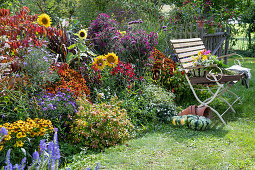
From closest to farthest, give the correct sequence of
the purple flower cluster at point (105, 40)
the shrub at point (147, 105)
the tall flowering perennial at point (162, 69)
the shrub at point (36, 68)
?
A: the shrub at point (36, 68), the shrub at point (147, 105), the purple flower cluster at point (105, 40), the tall flowering perennial at point (162, 69)

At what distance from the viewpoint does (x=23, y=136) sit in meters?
2.81

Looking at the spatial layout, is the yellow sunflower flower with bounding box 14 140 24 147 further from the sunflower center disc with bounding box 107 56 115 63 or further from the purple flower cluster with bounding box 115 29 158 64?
the purple flower cluster with bounding box 115 29 158 64

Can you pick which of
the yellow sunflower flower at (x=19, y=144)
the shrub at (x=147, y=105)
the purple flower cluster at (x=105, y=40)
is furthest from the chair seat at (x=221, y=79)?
the yellow sunflower flower at (x=19, y=144)

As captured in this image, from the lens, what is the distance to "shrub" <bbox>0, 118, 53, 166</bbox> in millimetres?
2827

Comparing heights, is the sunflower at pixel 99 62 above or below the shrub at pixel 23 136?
above

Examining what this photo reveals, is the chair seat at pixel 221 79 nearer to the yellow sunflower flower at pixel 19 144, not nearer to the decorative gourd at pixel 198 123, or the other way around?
the decorative gourd at pixel 198 123

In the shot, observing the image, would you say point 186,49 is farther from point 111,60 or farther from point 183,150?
point 183,150

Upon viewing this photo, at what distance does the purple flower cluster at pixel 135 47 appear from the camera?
5.27m

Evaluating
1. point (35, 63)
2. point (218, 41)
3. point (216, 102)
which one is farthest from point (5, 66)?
point (218, 41)

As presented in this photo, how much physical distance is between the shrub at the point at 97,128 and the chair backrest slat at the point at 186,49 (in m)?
2.03

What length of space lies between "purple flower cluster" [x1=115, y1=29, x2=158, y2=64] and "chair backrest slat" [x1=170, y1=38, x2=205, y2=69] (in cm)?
52

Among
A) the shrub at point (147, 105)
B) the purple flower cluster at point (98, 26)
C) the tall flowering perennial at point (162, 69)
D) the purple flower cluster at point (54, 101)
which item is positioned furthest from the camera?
the purple flower cluster at point (98, 26)

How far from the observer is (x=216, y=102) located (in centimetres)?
553

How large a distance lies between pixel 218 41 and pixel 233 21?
5.57 m
